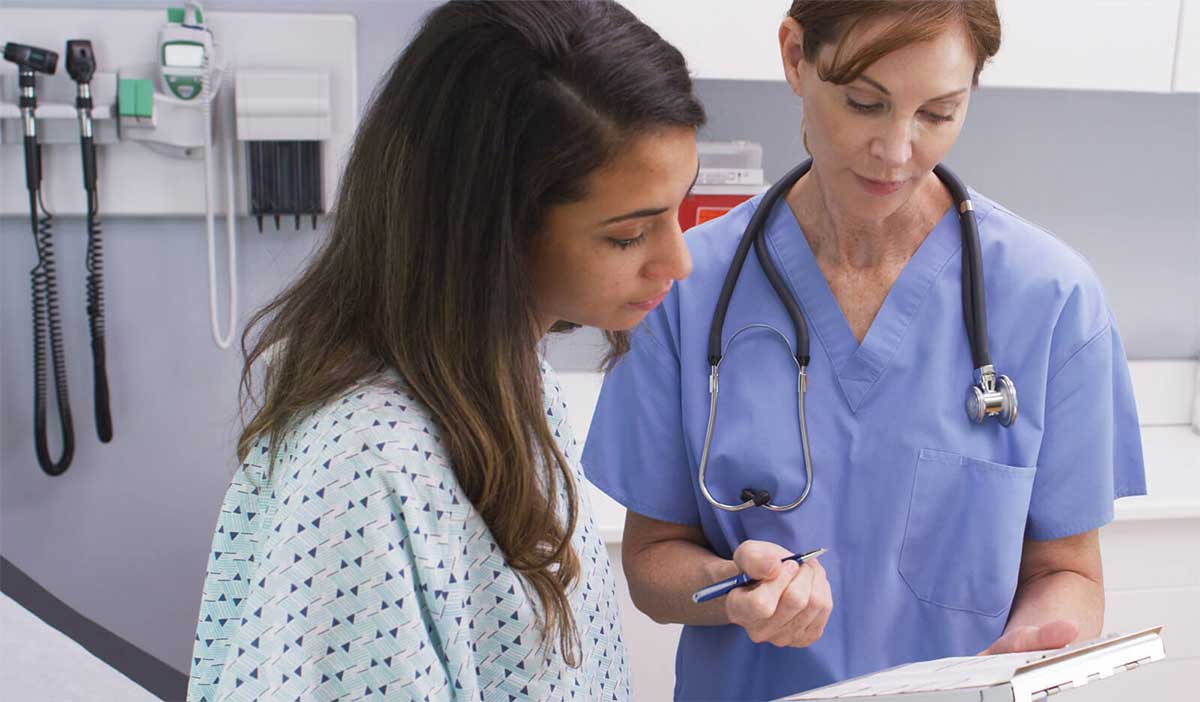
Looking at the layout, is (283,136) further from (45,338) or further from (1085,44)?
(1085,44)

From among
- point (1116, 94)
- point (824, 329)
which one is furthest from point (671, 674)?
point (1116, 94)

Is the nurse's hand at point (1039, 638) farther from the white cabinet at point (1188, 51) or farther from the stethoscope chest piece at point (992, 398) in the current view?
the white cabinet at point (1188, 51)

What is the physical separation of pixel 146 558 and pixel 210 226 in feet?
2.13

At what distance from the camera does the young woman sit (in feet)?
2.21

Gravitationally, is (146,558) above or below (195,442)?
below

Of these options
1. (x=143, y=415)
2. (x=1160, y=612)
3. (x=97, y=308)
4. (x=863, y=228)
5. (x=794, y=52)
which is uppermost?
(x=794, y=52)

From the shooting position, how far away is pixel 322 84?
1.85m

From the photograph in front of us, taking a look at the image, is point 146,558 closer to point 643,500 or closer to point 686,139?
point 643,500

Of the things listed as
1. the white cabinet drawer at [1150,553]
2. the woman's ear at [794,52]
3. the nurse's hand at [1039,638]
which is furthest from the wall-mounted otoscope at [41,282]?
the white cabinet drawer at [1150,553]

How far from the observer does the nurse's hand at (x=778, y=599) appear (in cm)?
87

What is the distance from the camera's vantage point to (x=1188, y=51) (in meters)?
1.74

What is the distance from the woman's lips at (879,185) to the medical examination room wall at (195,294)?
3.20ft

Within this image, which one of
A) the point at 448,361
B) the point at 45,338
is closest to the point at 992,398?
the point at 448,361

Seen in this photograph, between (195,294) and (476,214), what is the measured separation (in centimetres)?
140
